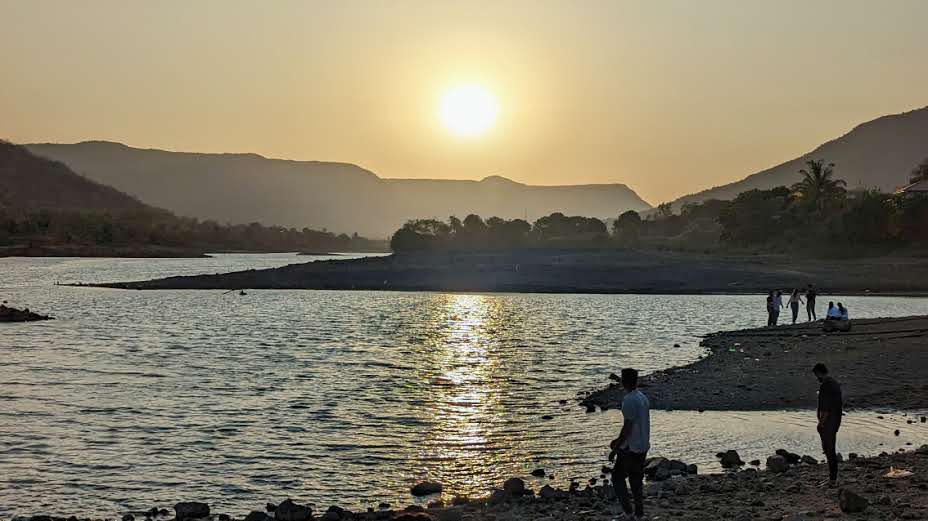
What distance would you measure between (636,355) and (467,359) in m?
7.01

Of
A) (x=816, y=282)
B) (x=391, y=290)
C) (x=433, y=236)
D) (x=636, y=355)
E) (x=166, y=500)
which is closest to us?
(x=166, y=500)

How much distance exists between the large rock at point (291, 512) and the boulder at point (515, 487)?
3387mm

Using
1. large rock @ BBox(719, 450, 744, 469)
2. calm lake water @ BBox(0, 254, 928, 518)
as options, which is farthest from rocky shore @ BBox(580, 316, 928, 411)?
large rock @ BBox(719, 450, 744, 469)

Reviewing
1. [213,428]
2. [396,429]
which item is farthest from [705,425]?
[213,428]

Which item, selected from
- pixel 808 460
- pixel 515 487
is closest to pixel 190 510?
pixel 515 487

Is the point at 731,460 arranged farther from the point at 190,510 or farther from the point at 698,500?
the point at 190,510

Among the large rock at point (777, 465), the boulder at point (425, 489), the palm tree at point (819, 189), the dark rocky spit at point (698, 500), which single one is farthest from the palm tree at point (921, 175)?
the boulder at point (425, 489)

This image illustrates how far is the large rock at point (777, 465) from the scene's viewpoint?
16.1m

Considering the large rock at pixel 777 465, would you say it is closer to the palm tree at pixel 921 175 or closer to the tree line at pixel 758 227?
the tree line at pixel 758 227

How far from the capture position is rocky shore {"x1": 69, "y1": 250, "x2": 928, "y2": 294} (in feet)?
266

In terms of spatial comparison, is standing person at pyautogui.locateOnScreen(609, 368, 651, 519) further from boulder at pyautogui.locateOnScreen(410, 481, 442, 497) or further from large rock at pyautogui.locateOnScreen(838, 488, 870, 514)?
boulder at pyautogui.locateOnScreen(410, 481, 442, 497)

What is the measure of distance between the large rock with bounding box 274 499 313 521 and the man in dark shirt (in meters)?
8.40

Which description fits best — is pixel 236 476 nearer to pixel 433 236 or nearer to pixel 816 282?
pixel 816 282

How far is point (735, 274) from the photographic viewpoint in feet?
280
